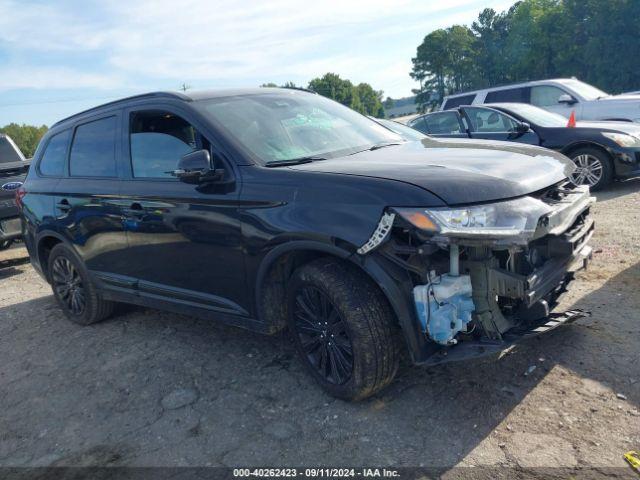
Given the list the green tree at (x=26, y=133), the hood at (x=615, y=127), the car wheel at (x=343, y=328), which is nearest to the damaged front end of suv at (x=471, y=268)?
the car wheel at (x=343, y=328)

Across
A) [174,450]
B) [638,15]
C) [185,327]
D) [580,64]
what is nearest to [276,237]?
[174,450]

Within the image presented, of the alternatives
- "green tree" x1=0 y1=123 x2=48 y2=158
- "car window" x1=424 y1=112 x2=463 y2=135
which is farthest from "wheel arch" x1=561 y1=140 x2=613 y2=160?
"green tree" x1=0 y1=123 x2=48 y2=158

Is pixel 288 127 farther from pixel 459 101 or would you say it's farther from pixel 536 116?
pixel 459 101

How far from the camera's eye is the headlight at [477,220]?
2518 mm

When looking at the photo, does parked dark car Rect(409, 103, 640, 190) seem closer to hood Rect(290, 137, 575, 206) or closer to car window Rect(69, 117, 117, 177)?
hood Rect(290, 137, 575, 206)

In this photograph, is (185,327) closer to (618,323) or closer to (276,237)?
(276,237)

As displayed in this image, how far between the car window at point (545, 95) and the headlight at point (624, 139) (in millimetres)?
4461

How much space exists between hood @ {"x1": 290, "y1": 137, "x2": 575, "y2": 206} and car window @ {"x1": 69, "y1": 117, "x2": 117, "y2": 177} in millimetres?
1950

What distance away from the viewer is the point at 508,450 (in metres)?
2.58

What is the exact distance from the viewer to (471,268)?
2.66 meters

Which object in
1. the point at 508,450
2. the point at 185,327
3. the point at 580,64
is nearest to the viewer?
the point at 508,450

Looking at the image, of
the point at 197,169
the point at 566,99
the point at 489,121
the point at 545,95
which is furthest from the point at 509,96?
the point at 197,169

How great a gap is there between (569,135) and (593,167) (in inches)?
23.9

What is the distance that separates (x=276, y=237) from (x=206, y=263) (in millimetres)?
712
